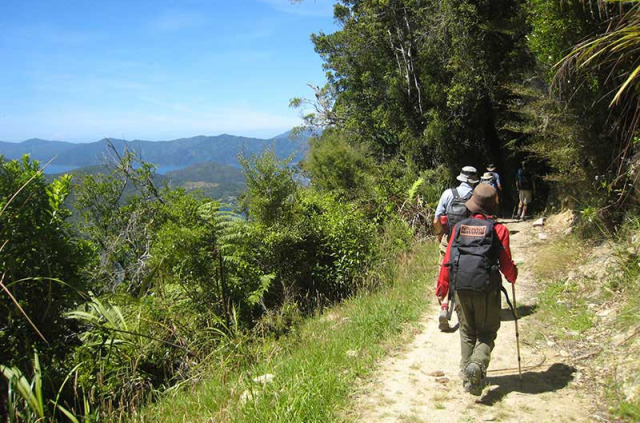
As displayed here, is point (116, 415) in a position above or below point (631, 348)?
below

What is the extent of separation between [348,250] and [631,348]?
601 centimetres

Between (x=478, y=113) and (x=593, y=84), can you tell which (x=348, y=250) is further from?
(x=478, y=113)

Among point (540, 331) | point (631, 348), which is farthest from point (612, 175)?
point (631, 348)

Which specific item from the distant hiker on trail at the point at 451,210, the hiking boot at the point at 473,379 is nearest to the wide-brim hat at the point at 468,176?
the distant hiker on trail at the point at 451,210

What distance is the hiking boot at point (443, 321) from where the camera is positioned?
5035 mm

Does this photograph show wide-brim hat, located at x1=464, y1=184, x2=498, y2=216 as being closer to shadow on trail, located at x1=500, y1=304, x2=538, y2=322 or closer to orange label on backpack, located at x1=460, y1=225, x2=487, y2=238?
orange label on backpack, located at x1=460, y1=225, x2=487, y2=238

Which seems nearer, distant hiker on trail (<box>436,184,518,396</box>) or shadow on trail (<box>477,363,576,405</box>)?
distant hiker on trail (<box>436,184,518,396</box>)

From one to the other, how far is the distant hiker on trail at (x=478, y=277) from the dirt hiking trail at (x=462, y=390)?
0.71 feet

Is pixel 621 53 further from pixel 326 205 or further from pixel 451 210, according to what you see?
pixel 326 205

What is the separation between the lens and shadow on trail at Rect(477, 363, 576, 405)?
11.9 feet

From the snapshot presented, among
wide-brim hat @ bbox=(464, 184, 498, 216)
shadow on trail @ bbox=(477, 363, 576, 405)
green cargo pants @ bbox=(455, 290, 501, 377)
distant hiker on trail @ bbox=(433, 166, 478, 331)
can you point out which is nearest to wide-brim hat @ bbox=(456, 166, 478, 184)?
distant hiker on trail @ bbox=(433, 166, 478, 331)

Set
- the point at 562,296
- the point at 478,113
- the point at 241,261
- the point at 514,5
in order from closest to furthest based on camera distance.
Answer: the point at 562,296 → the point at 241,261 → the point at 514,5 → the point at 478,113

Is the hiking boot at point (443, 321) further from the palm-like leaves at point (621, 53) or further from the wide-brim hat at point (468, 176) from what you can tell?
the palm-like leaves at point (621, 53)

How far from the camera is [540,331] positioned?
191 inches
